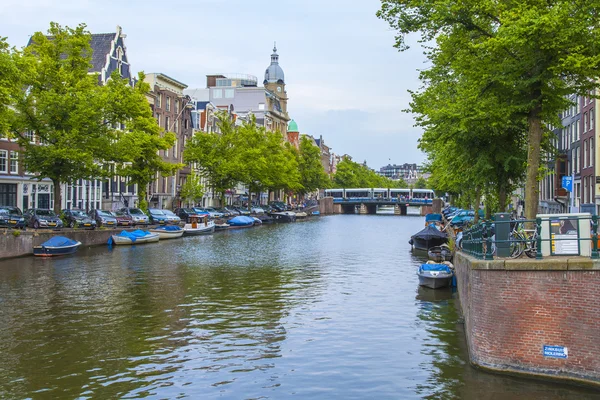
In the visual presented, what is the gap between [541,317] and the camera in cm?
1553

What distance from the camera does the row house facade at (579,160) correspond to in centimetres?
5225

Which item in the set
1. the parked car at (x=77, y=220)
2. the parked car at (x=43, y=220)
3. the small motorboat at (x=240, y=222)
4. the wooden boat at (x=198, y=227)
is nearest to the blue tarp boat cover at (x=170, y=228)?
the wooden boat at (x=198, y=227)

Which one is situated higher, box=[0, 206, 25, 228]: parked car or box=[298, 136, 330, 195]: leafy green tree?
box=[298, 136, 330, 195]: leafy green tree

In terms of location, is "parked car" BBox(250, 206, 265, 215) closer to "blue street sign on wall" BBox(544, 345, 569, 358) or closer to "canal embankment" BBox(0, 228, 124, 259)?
"canal embankment" BBox(0, 228, 124, 259)

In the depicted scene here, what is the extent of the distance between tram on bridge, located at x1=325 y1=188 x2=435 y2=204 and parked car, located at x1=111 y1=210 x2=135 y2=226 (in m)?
101

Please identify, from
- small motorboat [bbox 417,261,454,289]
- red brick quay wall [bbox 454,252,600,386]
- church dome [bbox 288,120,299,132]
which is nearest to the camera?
red brick quay wall [bbox 454,252,600,386]

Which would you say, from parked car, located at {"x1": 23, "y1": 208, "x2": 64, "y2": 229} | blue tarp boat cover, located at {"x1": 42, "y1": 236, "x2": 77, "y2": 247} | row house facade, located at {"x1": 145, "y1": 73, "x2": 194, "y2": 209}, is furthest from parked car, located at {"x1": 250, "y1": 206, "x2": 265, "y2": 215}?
blue tarp boat cover, located at {"x1": 42, "y1": 236, "x2": 77, "y2": 247}

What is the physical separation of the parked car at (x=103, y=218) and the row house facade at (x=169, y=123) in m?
26.6

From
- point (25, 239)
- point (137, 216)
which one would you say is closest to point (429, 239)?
point (137, 216)

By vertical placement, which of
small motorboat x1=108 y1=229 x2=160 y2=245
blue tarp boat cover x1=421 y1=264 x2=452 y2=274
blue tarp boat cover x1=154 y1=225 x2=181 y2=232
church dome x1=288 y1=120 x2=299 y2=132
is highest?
church dome x1=288 y1=120 x2=299 y2=132

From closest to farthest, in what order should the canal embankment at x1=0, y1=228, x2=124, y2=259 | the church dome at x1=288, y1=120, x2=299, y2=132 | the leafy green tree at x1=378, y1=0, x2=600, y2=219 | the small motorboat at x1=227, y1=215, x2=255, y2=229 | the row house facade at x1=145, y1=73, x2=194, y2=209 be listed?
the leafy green tree at x1=378, y1=0, x2=600, y2=219
the canal embankment at x1=0, y1=228, x2=124, y2=259
the small motorboat at x1=227, y1=215, x2=255, y2=229
the row house facade at x1=145, y1=73, x2=194, y2=209
the church dome at x1=288, y1=120, x2=299, y2=132

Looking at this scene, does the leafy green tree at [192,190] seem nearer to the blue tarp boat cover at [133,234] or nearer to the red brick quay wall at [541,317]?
the blue tarp boat cover at [133,234]

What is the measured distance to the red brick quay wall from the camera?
595 inches

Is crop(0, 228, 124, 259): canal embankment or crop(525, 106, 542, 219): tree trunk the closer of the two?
crop(525, 106, 542, 219): tree trunk
